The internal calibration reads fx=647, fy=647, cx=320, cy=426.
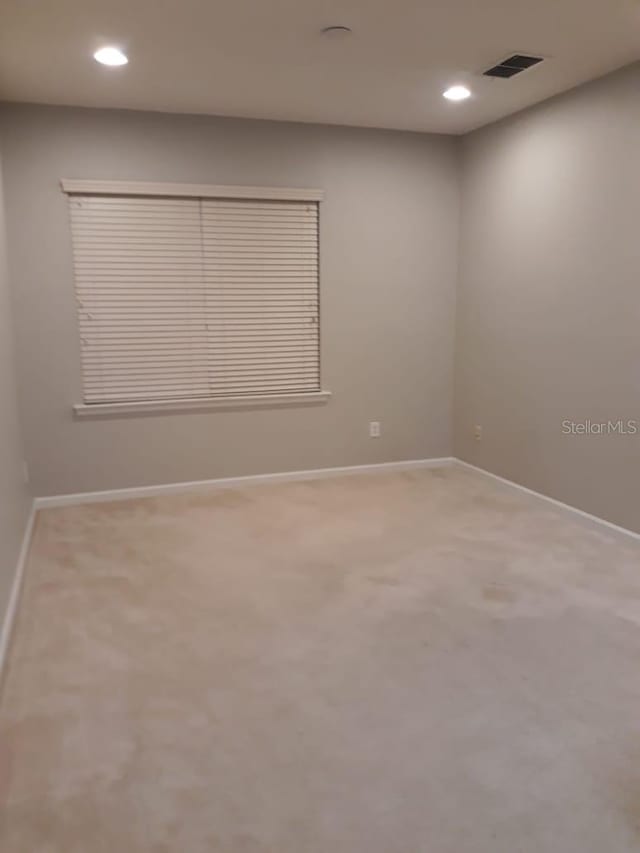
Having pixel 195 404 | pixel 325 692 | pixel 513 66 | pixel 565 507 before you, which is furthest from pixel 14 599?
pixel 513 66

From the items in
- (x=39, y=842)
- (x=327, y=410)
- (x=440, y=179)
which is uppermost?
(x=440, y=179)

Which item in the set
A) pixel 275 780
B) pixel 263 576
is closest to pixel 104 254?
pixel 263 576

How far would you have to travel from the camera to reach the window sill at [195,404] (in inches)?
172

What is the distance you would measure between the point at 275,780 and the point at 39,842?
2.06 feet

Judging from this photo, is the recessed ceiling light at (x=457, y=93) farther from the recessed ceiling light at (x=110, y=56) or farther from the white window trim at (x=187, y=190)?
the recessed ceiling light at (x=110, y=56)

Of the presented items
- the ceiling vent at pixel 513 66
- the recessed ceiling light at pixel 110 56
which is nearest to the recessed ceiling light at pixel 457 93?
the ceiling vent at pixel 513 66

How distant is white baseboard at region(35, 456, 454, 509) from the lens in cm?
440

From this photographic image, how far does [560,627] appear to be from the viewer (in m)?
2.72

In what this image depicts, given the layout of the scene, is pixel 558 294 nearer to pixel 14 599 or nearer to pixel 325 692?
pixel 325 692

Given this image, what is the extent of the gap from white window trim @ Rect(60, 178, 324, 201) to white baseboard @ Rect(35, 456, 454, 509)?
198cm

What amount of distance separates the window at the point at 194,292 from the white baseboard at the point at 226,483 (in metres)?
0.60

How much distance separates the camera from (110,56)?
10.4 ft

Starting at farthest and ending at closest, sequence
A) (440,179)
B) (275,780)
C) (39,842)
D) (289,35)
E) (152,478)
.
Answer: (440,179)
(152,478)
(289,35)
(275,780)
(39,842)

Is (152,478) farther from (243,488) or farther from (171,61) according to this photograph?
(171,61)
